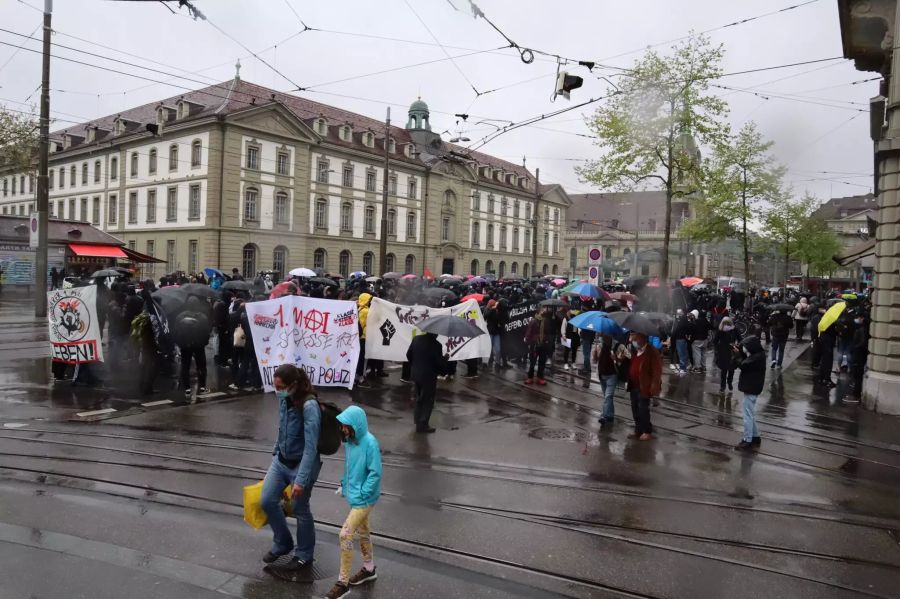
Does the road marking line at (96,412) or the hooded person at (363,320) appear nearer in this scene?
the road marking line at (96,412)

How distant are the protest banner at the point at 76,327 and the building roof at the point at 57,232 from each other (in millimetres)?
26223

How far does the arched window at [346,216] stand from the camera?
54.1 m

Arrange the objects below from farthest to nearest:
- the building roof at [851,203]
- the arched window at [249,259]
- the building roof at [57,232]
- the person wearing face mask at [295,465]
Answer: the building roof at [851,203] → the arched window at [249,259] → the building roof at [57,232] → the person wearing face mask at [295,465]

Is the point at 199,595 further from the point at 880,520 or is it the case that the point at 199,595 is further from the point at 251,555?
the point at 880,520

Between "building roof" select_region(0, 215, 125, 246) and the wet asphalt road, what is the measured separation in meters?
28.2

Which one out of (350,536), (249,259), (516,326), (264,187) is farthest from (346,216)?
(350,536)

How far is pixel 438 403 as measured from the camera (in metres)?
12.0

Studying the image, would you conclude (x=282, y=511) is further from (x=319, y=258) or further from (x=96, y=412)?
(x=319, y=258)

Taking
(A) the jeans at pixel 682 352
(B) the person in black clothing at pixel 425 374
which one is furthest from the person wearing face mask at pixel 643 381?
(A) the jeans at pixel 682 352

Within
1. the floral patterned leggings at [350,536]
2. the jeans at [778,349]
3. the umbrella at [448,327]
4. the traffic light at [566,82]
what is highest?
the traffic light at [566,82]

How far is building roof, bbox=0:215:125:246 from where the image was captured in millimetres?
34844

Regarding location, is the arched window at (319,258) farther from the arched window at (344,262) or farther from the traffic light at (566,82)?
the traffic light at (566,82)

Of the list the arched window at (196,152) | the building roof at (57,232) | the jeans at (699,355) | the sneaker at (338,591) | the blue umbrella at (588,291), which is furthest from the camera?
the arched window at (196,152)

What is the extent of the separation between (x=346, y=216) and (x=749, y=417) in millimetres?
47546
